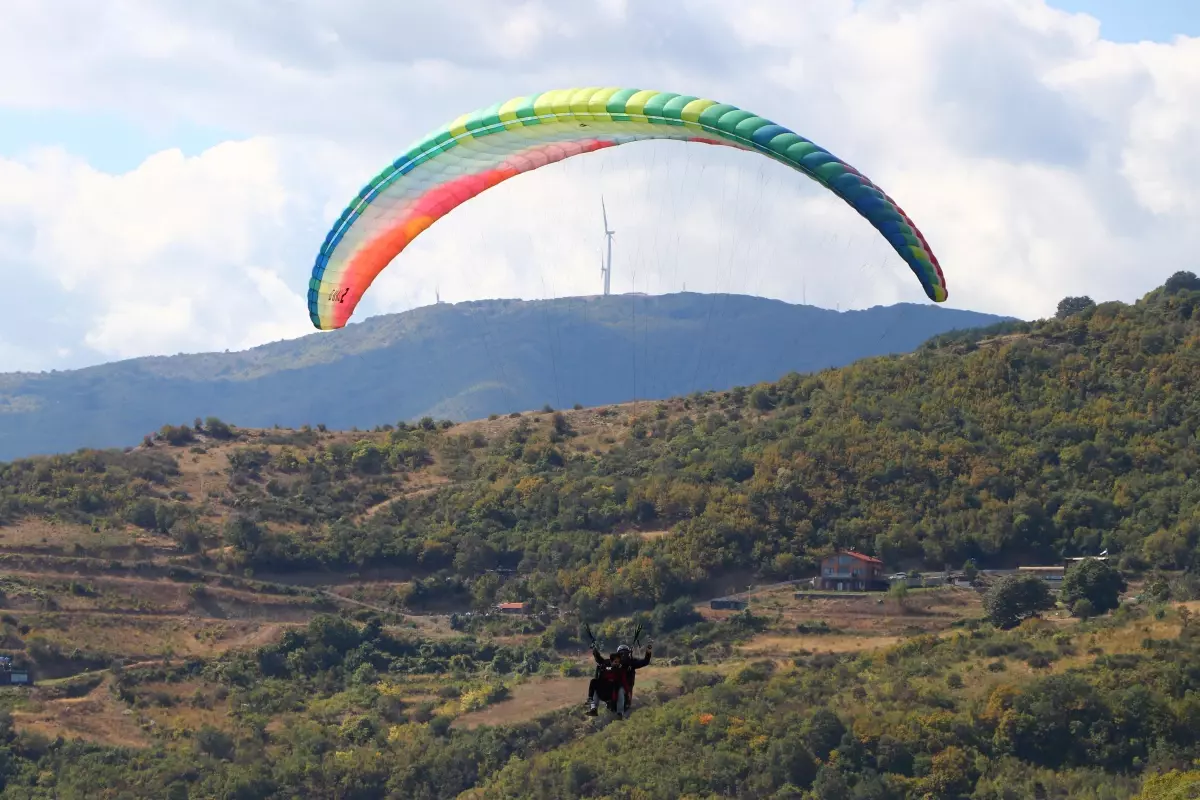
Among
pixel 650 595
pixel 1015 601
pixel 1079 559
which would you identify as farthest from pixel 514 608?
pixel 1079 559

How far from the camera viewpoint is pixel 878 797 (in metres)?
57.5

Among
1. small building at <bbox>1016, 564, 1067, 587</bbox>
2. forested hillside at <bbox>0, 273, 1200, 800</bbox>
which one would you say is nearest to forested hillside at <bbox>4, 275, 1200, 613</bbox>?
forested hillside at <bbox>0, 273, 1200, 800</bbox>

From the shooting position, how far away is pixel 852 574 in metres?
81.3

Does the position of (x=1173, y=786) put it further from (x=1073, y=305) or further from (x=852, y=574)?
(x=1073, y=305)

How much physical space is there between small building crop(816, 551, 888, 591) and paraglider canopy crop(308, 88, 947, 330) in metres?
35.8

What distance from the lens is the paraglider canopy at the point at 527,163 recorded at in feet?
140

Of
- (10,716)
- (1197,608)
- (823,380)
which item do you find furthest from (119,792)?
(823,380)

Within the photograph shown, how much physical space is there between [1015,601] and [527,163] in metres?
32.2

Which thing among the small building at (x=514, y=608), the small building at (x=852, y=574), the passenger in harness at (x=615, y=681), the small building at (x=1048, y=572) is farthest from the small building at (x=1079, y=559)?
the passenger in harness at (x=615, y=681)

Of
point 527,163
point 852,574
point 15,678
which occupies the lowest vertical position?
point 15,678

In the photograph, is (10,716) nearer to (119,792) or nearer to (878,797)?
(119,792)

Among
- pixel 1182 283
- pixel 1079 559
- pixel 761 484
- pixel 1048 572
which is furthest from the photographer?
pixel 1182 283

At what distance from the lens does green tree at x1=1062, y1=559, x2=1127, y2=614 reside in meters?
73.5

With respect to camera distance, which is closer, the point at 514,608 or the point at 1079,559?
the point at 1079,559
